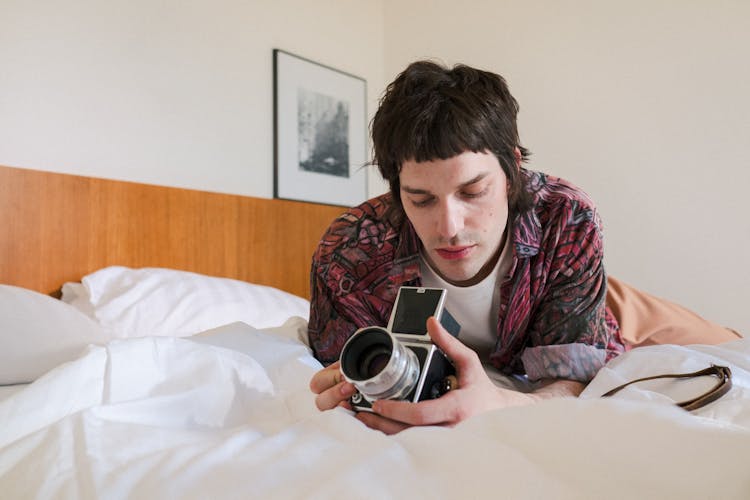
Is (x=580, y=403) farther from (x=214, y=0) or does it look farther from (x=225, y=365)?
(x=214, y=0)

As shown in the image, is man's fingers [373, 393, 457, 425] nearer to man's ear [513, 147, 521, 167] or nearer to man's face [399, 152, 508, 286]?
man's face [399, 152, 508, 286]

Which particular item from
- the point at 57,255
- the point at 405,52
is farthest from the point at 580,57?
the point at 57,255

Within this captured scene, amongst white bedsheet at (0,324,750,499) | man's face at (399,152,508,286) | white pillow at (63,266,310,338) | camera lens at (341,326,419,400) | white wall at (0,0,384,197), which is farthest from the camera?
white wall at (0,0,384,197)

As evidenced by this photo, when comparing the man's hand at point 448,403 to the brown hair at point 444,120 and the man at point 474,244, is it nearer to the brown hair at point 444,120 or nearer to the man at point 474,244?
the man at point 474,244

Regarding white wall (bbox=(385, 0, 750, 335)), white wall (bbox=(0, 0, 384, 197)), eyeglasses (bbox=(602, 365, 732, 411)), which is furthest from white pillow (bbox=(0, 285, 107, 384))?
white wall (bbox=(385, 0, 750, 335))

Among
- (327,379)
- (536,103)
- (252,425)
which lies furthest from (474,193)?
(536,103)

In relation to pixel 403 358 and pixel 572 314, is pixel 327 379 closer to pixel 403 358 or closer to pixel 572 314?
pixel 403 358

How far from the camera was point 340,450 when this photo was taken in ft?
1.48

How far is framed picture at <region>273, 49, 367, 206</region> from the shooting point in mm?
2320

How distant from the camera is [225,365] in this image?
29.9 inches

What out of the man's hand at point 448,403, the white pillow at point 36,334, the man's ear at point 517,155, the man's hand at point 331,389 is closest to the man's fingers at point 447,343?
the man's hand at point 448,403

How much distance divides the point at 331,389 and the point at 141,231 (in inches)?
51.4

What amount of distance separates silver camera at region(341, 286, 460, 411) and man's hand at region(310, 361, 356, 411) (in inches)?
0.5

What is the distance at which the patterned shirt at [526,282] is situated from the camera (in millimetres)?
1021
